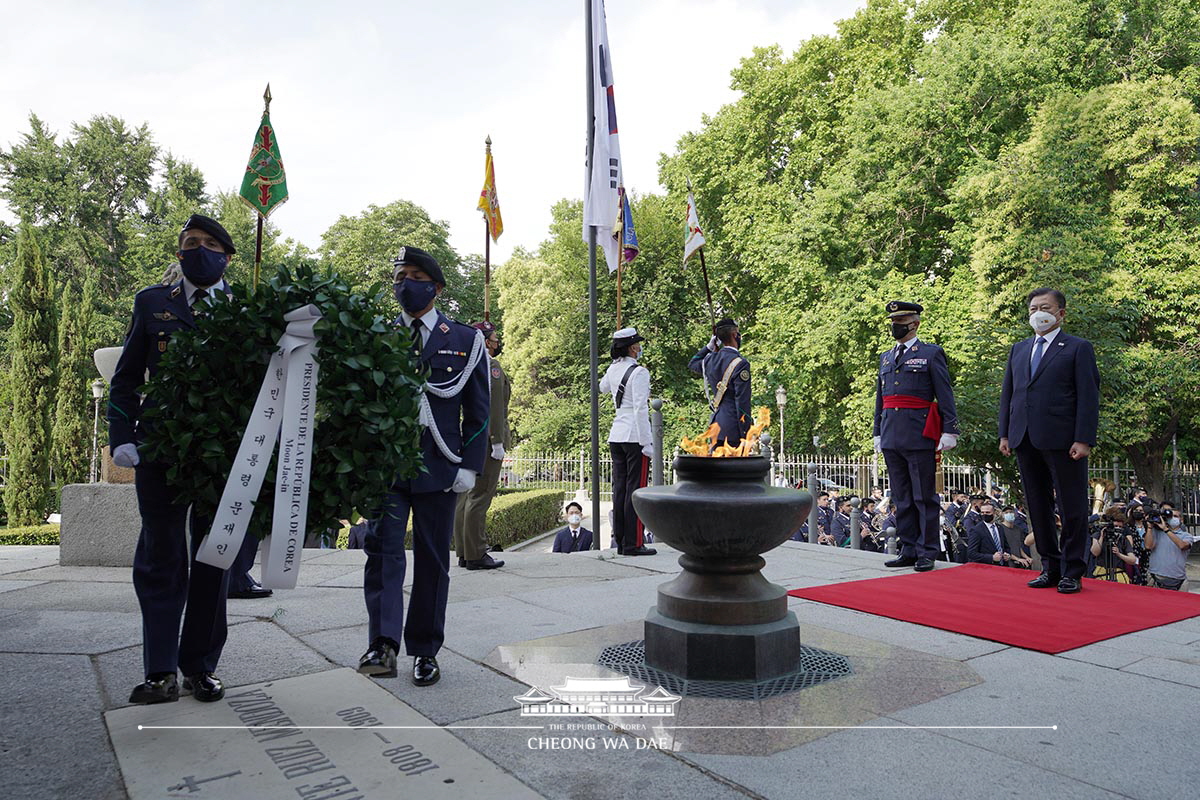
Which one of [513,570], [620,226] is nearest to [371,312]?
[513,570]

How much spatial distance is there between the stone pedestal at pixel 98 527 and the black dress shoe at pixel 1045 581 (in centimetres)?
734

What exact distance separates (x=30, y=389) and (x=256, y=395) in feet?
83.9

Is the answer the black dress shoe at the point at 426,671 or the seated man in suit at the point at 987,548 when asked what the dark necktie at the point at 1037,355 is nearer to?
the black dress shoe at the point at 426,671

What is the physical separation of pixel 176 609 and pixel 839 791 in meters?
2.64

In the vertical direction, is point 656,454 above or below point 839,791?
above

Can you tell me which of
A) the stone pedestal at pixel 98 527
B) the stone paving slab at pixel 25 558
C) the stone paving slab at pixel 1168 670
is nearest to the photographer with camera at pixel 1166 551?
the stone paving slab at pixel 1168 670

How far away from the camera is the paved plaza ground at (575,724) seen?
106 inches

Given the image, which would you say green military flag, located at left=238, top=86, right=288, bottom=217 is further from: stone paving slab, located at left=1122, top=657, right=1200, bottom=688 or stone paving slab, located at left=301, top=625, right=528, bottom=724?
stone paving slab, located at left=1122, top=657, right=1200, bottom=688

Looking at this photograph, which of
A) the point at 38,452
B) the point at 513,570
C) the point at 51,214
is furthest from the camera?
the point at 51,214

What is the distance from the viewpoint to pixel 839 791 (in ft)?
8.59

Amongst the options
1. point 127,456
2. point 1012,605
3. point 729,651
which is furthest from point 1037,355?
point 127,456

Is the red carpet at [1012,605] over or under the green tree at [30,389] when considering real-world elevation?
under

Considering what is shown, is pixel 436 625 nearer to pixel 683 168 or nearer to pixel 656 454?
pixel 656 454

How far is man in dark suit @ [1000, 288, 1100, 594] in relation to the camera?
580 centimetres
